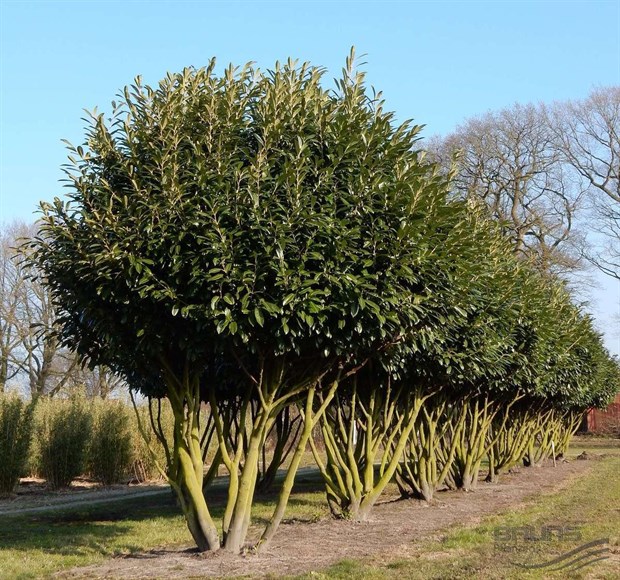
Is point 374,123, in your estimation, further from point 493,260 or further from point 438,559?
point 493,260

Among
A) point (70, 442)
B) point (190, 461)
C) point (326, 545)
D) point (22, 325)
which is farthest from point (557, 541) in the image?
point (22, 325)

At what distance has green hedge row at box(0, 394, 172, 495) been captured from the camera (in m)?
17.6

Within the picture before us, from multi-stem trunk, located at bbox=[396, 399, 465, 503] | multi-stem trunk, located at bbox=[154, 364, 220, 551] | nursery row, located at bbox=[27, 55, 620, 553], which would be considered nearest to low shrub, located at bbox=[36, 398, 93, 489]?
multi-stem trunk, located at bbox=[396, 399, 465, 503]

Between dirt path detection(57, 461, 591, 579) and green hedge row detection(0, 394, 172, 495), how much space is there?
281 inches

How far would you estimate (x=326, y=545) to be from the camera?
931 centimetres

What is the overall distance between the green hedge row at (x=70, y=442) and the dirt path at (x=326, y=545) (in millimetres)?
7131

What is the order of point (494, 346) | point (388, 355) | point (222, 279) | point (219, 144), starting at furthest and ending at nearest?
point (494, 346) → point (388, 355) → point (219, 144) → point (222, 279)

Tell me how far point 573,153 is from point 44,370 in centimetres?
2777

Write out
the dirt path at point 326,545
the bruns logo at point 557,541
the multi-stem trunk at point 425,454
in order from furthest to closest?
the multi-stem trunk at point 425,454
the dirt path at point 326,545
the bruns logo at point 557,541

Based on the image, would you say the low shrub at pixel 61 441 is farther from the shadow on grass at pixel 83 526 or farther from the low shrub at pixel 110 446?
the shadow on grass at pixel 83 526

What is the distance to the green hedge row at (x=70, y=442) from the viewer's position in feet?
57.6

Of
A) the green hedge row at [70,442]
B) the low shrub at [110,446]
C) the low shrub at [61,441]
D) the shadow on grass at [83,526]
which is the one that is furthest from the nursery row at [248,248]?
the low shrub at [110,446]

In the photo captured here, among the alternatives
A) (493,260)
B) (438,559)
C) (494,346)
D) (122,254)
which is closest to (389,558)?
(438,559)

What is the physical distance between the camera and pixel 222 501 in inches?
592
